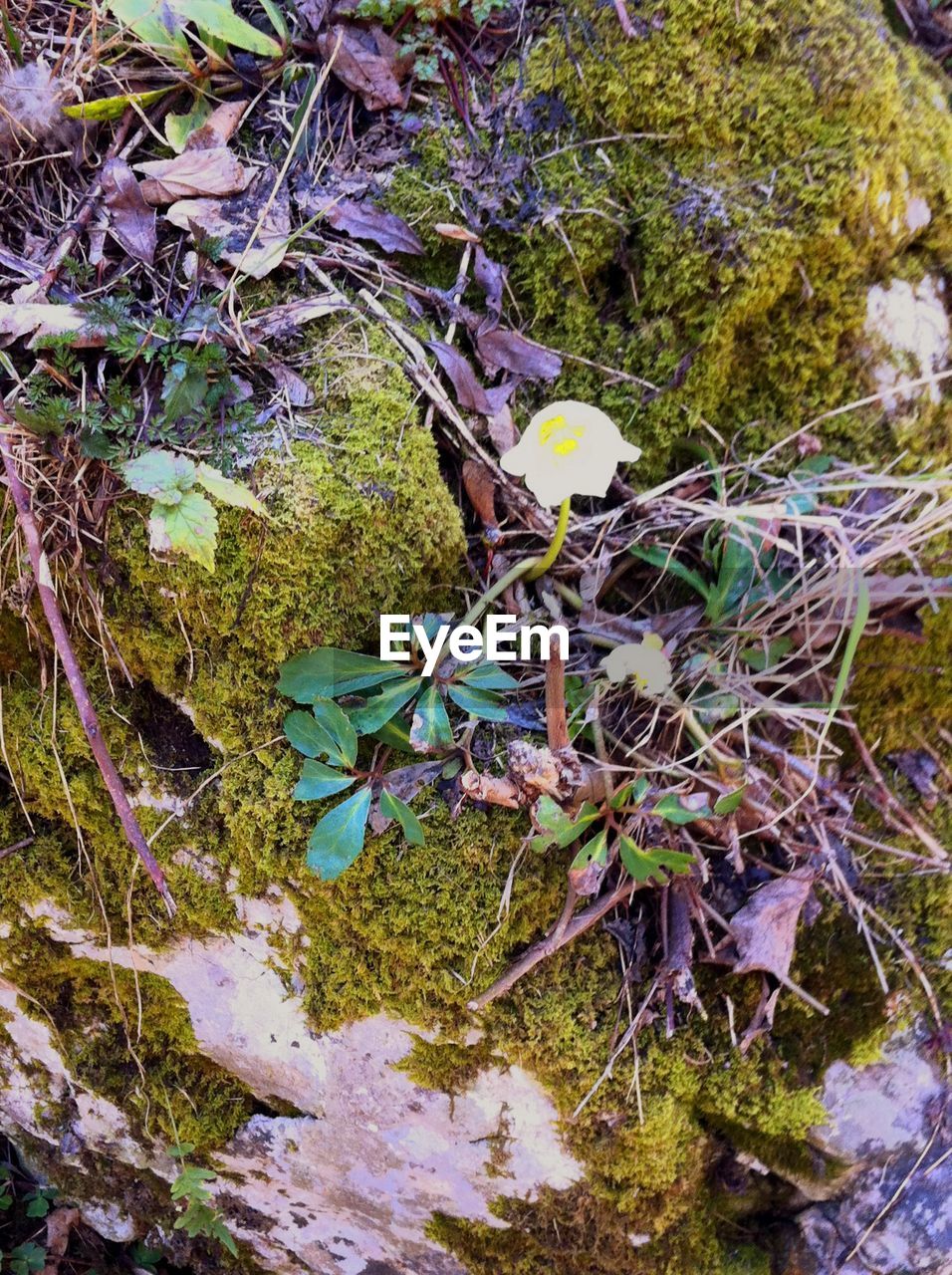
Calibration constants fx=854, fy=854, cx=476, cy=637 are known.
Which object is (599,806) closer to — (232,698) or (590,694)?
(590,694)

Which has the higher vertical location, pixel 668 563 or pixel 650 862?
pixel 668 563

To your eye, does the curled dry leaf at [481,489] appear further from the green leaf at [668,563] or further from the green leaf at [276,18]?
the green leaf at [276,18]

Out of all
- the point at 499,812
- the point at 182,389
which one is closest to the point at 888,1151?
the point at 499,812

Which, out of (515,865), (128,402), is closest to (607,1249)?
(515,865)

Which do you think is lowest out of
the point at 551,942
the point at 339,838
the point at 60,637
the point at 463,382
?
the point at 551,942

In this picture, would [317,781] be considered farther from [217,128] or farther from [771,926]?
[217,128]

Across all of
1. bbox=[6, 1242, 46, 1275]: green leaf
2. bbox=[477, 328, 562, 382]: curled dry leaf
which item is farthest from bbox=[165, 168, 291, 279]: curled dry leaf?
bbox=[6, 1242, 46, 1275]: green leaf

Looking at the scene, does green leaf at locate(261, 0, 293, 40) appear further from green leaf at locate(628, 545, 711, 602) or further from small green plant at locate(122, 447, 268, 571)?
green leaf at locate(628, 545, 711, 602)
